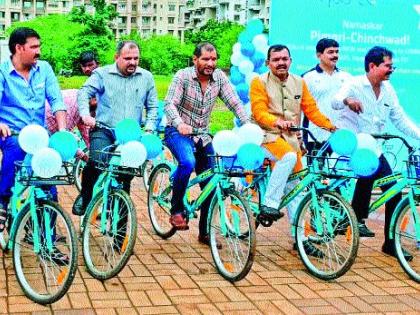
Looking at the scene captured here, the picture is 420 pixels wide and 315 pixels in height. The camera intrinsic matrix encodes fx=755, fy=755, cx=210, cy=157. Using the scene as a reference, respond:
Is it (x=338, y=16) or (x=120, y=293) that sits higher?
(x=338, y=16)

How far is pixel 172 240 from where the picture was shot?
7238 mm

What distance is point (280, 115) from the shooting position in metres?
6.49

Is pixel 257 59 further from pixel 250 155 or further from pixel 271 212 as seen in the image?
pixel 250 155

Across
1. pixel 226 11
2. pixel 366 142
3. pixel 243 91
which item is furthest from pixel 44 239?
pixel 226 11

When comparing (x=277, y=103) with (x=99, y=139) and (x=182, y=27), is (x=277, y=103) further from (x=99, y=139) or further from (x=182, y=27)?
(x=182, y=27)

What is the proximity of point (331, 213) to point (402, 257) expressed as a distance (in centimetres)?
75

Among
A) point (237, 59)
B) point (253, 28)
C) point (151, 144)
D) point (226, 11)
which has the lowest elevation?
point (151, 144)

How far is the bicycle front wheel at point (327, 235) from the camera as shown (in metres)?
5.63

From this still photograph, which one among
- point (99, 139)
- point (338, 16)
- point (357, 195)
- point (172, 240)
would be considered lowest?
point (172, 240)

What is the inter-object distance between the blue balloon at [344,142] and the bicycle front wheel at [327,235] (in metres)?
0.35

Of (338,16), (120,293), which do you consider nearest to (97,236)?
(120,293)

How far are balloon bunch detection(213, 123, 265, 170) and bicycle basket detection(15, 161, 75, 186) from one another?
127 centimetres

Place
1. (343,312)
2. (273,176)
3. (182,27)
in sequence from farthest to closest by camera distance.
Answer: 1. (182,27)
2. (273,176)
3. (343,312)

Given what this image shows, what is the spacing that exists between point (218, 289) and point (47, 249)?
1.29 metres
